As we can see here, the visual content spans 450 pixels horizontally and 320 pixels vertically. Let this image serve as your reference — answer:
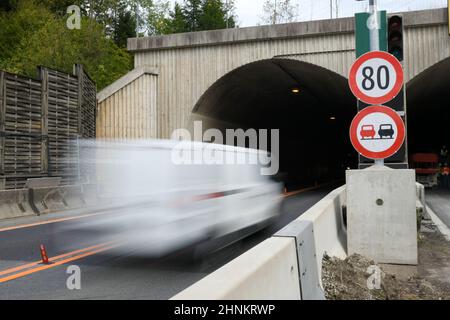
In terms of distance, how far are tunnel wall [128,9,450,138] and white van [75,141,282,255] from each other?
1394cm

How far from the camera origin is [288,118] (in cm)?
3409

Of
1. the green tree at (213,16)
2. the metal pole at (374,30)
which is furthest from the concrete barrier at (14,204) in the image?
the green tree at (213,16)

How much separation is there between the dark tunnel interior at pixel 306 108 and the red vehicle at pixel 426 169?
366cm

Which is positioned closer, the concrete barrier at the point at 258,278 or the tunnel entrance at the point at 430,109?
the concrete barrier at the point at 258,278

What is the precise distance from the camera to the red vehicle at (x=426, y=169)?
2917 cm

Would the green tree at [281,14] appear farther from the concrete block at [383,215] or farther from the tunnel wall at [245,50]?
the concrete block at [383,215]

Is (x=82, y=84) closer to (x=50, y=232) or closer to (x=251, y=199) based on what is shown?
(x=50, y=232)

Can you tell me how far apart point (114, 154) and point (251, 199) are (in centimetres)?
315

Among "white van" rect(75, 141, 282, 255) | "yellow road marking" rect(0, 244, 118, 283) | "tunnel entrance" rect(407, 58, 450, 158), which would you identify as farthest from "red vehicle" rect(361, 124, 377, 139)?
"tunnel entrance" rect(407, 58, 450, 158)

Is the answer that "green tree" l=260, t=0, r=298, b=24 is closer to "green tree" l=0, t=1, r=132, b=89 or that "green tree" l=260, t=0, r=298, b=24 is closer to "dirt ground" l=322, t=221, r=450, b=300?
"green tree" l=0, t=1, r=132, b=89

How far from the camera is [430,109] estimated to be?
33.9 metres

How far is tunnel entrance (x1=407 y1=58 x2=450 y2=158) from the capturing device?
816 inches

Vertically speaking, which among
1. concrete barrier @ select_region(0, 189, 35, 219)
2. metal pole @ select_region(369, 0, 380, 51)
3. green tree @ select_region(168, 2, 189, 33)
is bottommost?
concrete barrier @ select_region(0, 189, 35, 219)

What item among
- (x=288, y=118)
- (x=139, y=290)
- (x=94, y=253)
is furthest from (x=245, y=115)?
(x=139, y=290)
